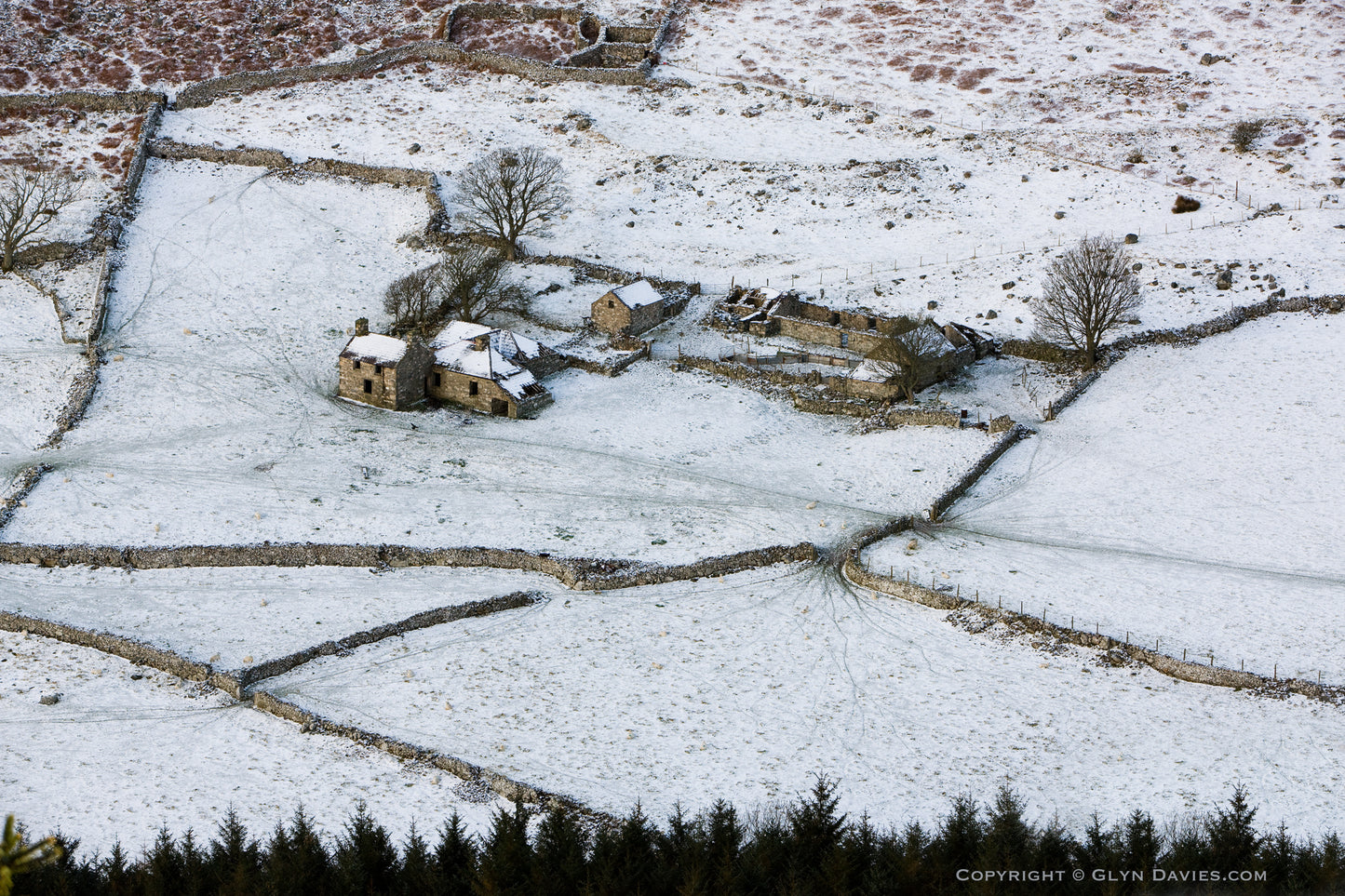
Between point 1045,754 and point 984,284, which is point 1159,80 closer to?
point 984,284

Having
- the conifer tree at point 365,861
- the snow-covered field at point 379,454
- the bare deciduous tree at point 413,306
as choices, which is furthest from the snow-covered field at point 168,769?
the bare deciduous tree at point 413,306

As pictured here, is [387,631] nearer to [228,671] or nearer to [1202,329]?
[228,671]

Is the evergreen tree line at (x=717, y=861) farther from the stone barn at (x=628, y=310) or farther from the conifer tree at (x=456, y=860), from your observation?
the stone barn at (x=628, y=310)

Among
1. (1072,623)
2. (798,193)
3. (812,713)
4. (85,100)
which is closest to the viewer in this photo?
(812,713)

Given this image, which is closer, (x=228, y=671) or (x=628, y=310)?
(x=228, y=671)

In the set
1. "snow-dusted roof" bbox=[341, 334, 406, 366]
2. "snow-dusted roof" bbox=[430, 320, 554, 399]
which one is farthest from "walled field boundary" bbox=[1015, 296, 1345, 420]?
"snow-dusted roof" bbox=[341, 334, 406, 366]

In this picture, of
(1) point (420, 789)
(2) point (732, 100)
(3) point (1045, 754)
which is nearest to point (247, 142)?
(2) point (732, 100)

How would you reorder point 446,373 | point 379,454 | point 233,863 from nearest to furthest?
1. point 233,863
2. point 379,454
3. point 446,373

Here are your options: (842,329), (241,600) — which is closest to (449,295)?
(842,329)
